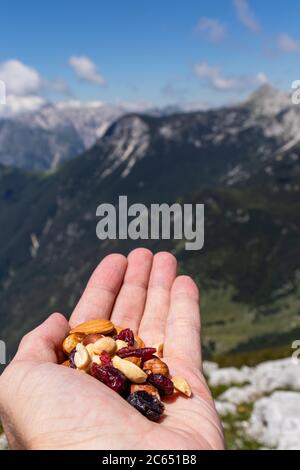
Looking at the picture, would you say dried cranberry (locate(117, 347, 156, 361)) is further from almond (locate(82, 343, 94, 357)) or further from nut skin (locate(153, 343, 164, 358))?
nut skin (locate(153, 343, 164, 358))

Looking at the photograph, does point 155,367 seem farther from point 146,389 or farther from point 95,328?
point 95,328

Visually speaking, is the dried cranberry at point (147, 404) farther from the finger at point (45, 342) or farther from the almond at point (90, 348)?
the finger at point (45, 342)

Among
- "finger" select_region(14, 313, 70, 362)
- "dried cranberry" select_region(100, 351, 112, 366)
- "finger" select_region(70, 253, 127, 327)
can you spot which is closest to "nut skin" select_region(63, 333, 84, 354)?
"finger" select_region(14, 313, 70, 362)

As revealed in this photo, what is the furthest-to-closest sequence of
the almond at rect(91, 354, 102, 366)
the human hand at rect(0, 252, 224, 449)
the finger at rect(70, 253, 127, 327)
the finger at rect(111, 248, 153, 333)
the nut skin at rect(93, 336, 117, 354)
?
1. the finger at rect(111, 248, 153, 333)
2. the finger at rect(70, 253, 127, 327)
3. the nut skin at rect(93, 336, 117, 354)
4. the almond at rect(91, 354, 102, 366)
5. the human hand at rect(0, 252, 224, 449)

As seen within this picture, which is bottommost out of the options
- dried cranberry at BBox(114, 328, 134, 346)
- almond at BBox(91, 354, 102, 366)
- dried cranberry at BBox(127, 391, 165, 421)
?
dried cranberry at BBox(127, 391, 165, 421)
